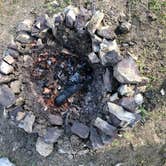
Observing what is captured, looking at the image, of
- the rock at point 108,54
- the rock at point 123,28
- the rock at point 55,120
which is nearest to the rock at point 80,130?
the rock at point 55,120

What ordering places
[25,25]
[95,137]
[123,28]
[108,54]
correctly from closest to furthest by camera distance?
[108,54]
[95,137]
[123,28]
[25,25]

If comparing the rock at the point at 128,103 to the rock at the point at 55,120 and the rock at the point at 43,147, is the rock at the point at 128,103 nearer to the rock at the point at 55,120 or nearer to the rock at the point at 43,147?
the rock at the point at 55,120

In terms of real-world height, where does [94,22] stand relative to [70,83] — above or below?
above

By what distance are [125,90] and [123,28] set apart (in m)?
0.92

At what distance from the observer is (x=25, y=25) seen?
5703mm

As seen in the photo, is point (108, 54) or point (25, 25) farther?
point (25, 25)

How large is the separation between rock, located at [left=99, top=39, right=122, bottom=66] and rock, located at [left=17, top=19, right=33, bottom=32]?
0.99 metres

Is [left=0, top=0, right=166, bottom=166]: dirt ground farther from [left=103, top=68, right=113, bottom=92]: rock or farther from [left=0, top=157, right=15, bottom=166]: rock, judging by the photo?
[left=103, top=68, right=113, bottom=92]: rock

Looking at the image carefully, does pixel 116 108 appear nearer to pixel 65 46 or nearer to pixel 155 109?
pixel 155 109

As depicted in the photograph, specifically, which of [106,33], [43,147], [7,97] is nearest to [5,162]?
[43,147]

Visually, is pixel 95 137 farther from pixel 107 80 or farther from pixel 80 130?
pixel 107 80

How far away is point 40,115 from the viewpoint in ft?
17.3

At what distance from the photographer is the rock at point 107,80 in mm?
5152

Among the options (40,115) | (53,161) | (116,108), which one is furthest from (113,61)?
(53,161)
